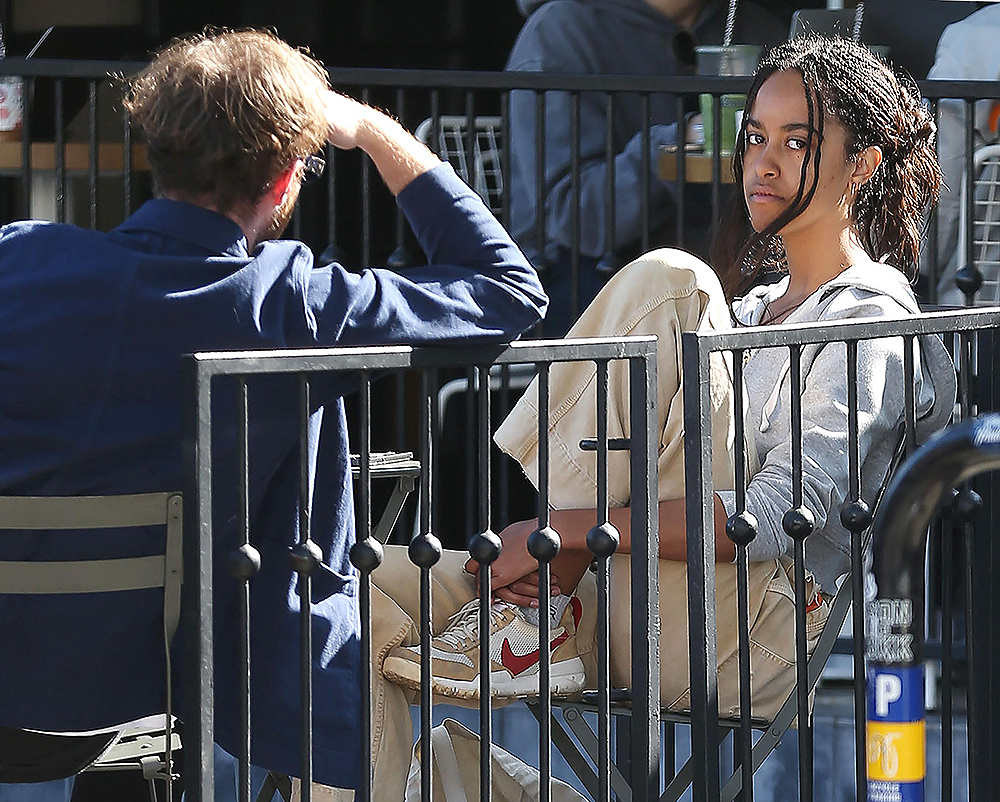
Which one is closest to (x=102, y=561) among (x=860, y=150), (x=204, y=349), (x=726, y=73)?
(x=204, y=349)

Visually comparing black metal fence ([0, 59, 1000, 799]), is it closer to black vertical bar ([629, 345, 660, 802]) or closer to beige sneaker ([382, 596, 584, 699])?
black vertical bar ([629, 345, 660, 802])

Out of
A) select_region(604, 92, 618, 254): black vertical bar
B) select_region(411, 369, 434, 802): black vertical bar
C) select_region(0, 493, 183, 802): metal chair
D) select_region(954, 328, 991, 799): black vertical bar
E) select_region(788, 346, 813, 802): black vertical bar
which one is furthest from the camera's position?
select_region(604, 92, 618, 254): black vertical bar

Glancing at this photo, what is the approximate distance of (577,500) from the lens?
2.66 metres

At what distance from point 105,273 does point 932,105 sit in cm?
302

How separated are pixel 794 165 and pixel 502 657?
1.22m

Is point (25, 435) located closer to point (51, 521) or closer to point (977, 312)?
point (51, 521)

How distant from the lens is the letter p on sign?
4.43ft

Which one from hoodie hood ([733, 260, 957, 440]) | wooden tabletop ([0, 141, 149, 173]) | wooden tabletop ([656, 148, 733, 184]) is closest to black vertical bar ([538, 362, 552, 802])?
hoodie hood ([733, 260, 957, 440])

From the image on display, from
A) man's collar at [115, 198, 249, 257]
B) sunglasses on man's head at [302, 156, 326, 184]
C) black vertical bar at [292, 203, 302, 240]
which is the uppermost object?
black vertical bar at [292, 203, 302, 240]

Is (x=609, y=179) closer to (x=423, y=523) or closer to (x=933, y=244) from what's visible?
(x=933, y=244)

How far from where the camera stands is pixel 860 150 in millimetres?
3225

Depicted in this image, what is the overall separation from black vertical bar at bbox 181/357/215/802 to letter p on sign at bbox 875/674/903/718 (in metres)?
0.98

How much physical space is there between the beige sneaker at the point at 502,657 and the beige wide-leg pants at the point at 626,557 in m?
0.04

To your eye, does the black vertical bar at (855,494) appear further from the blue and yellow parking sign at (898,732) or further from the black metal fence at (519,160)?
the black metal fence at (519,160)
